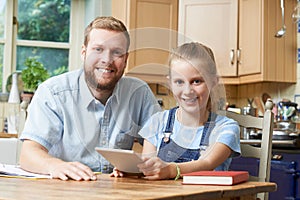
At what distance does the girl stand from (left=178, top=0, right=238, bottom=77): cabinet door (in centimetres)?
278

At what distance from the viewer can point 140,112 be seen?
150cm

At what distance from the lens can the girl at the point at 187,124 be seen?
1392mm

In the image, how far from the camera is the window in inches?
194

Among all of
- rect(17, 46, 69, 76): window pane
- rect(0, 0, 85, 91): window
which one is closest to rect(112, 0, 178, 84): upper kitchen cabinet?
rect(0, 0, 85, 91): window

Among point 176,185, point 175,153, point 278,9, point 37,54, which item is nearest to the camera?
point 176,185

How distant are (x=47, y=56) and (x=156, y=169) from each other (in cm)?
374

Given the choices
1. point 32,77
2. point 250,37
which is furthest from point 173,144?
point 32,77

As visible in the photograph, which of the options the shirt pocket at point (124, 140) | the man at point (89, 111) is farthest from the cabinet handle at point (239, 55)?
the shirt pocket at point (124, 140)

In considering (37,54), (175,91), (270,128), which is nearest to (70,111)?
(175,91)

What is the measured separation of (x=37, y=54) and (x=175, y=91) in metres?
3.76

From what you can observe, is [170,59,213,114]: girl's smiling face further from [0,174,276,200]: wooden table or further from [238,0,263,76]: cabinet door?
[238,0,263,76]: cabinet door

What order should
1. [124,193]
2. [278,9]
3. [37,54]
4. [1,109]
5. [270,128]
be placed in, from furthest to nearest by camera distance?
[37,54], [1,109], [278,9], [270,128], [124,193]

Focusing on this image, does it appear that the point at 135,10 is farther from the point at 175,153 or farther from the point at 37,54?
the point at 175,153

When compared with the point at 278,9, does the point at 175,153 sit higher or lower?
lower
